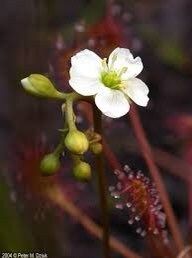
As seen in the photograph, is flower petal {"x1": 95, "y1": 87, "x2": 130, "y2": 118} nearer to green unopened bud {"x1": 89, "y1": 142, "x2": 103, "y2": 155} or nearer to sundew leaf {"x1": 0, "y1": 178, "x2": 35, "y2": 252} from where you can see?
green unopened bud {"x1": 89, "y1": 142, "x2": 103, "y2": 155}

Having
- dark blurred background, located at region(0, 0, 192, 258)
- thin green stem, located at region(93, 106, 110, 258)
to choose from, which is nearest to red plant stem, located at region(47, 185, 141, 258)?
dark blurred background, located at region(0, 0, 192, 258)

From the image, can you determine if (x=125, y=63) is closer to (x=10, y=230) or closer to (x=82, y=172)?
(x=82, y=172)

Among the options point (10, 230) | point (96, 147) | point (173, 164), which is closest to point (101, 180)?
point (96, 147)

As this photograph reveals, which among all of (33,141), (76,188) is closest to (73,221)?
(76,188)

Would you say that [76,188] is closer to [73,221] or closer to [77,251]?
[73,221]

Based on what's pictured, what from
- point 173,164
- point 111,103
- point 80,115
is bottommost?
point 173,164

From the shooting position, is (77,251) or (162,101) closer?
(77,251)
